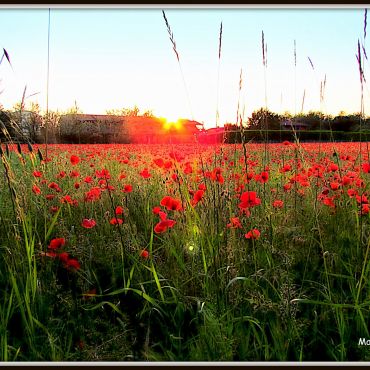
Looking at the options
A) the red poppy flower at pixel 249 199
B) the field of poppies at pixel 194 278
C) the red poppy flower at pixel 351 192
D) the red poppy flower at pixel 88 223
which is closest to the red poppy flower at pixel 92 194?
the field of poppies at pixel 194 278

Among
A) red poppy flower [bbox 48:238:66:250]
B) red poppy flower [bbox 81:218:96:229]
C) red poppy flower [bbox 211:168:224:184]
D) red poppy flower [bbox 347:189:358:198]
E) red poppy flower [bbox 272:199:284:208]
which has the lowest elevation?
red poppy flower [bbox 48:238:66:250]

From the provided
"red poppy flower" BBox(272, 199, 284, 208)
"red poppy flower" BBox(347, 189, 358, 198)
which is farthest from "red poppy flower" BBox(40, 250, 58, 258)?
"red poppy flower" BBox(347, 189, 358, 198)

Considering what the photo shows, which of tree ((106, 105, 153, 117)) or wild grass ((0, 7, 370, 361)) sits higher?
tree ((106, 105, 153, 117))

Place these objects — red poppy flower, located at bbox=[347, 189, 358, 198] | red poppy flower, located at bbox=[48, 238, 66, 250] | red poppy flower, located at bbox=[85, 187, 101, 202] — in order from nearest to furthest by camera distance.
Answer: red poppy flower, located at bbox=[48, 238, 66, 250] → red poppy flower, located at bbox=[347, 189, 358, 198] → red poppy flower, located at bbox=[85, 187, 101, 202]

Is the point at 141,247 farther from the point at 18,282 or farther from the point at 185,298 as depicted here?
the point at 18,282

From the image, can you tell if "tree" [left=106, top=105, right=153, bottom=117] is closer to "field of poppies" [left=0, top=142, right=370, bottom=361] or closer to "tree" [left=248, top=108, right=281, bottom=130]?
"field of poppies" [left=0, top=142, right=370, bottom=361]

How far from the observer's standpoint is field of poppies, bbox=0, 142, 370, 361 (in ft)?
5.06

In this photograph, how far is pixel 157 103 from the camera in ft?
6.61

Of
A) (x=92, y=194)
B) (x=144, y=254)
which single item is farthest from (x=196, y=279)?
(x=92, y=194)

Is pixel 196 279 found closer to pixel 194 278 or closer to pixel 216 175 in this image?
pixel 194 278

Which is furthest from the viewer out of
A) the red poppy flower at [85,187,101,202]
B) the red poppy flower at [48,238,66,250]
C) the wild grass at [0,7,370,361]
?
the red poppy flower at [85,187,101,202]

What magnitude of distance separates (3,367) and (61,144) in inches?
52.0

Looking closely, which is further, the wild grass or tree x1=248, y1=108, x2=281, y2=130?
tree x1=248, y1=108, x2=281, y2=130

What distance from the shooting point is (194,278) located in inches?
70.1
